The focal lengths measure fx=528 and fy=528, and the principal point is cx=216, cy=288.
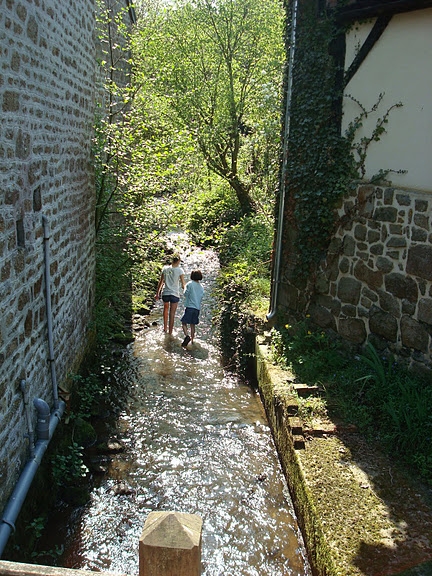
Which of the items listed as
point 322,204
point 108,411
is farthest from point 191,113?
point 108,411

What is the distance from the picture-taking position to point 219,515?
4.90 metres

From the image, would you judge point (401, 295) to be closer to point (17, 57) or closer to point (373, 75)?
point (373, 75)

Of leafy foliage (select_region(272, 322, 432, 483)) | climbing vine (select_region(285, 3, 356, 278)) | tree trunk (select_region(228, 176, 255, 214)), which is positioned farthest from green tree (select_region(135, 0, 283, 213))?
leafy foliage (select_region(272, 322, 432, 483))

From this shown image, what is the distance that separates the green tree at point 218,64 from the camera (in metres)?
14.5

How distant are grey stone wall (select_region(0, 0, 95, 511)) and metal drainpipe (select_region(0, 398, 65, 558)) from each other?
67 mm

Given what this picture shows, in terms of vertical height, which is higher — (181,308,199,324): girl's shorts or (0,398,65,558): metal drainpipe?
(0,398,65,558): metal drainpipe

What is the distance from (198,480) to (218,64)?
42.5 ft

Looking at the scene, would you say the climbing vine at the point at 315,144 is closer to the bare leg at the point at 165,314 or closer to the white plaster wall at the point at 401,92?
the white plaster wall at the point at 401,92

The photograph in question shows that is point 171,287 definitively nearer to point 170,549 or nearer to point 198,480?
point 198,480

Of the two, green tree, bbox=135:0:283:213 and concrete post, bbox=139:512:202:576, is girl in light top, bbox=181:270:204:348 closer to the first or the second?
green tree, bbox=135:0:283:213

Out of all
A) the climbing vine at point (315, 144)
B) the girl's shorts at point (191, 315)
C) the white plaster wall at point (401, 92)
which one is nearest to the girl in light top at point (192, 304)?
the girl's shorts at point (191, 315)

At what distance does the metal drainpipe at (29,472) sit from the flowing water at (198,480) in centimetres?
78

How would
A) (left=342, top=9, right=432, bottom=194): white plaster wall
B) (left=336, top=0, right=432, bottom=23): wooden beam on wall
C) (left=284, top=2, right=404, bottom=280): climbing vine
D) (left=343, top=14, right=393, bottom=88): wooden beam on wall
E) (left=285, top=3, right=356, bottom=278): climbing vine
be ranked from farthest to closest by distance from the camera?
(left=285, top=3, right=356, bottom=278): climbing vine, (left=284, top=2, right=404, bottom=280): climbing vine, (left=343, top=14, right=393, bottom=88): wooden beam on wall, (left=342, top=9, right=432, bottom=194): white plaster wall, (left=336, top=0, right=432, bottom=23): wooden beam on wall

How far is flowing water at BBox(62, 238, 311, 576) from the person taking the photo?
4.39 m
